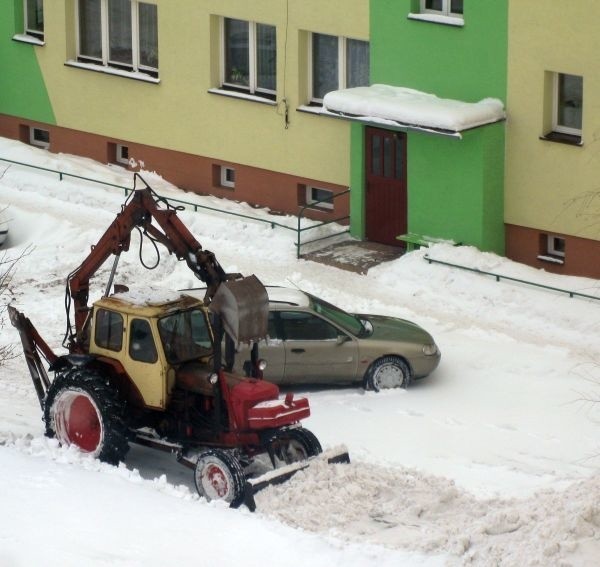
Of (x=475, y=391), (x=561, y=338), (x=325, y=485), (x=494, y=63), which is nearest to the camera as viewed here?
(x=325, y=485)

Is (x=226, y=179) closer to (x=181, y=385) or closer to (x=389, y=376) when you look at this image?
(x=389, y=376)

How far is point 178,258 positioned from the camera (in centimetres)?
1805

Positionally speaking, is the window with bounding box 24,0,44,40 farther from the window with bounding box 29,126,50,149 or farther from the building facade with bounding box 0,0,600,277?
the window with bounding box 29,126,50,149

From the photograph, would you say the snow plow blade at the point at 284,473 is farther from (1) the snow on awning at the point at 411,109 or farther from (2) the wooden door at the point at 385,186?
(2) the wooden door at the point at 385,186

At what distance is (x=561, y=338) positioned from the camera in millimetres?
22609

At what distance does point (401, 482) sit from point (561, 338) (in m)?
5.92

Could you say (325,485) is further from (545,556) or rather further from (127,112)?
(127,112)

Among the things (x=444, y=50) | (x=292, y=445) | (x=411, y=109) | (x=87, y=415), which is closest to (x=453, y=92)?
(x=444, y=50)

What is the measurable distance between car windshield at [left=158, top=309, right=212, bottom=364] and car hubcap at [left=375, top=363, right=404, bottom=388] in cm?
361

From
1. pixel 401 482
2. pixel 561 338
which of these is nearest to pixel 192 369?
pixel 401 482

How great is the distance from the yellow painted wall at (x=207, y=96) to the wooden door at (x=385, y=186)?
600 millimetres

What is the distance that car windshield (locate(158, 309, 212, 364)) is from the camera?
58.1 ft

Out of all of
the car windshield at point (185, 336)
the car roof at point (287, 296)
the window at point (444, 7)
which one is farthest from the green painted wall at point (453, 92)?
the car windshield at point (185, 336)

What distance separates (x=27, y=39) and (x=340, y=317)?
39.6 feet
